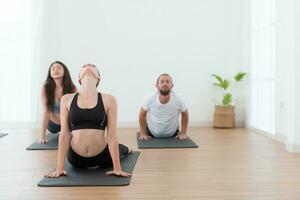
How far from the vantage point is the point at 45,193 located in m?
2.40

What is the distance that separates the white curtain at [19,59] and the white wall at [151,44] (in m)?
0.42

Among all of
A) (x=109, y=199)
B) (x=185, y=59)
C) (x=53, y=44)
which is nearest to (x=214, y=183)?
(x=109, y=199)

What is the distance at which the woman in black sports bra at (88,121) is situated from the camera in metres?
2.72

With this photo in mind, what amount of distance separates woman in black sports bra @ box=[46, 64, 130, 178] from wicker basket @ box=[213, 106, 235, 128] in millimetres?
3462

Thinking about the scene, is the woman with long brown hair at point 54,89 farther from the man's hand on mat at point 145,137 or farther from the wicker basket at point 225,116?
the wicker basket at point 225,116

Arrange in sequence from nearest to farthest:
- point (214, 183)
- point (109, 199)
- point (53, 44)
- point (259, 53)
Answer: point (109, 199) → point (214, 183) → point (259, 53) → point (53, 44)

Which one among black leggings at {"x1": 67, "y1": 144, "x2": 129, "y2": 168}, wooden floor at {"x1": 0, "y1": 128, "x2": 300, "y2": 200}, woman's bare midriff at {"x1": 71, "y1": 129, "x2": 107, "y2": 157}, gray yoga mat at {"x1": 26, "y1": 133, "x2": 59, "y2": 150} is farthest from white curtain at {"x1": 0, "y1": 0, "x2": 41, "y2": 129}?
woman's bare midriff at {"x1": 71, "y1": 129, "x2": 107, "y2": 157}

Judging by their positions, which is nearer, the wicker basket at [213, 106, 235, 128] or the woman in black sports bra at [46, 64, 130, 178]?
the woman in black sports bra at [46, 64, 130, 178]

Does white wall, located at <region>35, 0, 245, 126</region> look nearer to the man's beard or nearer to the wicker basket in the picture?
the wicker basket

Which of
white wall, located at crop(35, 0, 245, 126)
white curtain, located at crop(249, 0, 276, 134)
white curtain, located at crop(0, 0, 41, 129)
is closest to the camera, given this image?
white curtain, located at crop(249, 0, 276, 134)

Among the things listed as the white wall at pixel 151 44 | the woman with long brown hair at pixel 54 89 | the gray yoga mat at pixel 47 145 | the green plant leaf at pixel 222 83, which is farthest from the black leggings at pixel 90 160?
the green plant leaf at pixel 222 83

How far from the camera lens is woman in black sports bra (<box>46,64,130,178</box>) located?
272cm

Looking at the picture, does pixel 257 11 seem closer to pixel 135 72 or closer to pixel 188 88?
pixel 188 88

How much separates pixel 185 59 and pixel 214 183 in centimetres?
382
